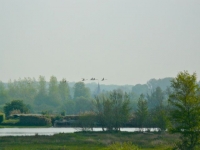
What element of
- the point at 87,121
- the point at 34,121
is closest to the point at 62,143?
the point at 87,121

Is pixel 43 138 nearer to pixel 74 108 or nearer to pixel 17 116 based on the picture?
pixel 17 116

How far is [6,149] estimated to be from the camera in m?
46.6

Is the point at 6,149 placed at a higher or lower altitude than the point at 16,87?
lower

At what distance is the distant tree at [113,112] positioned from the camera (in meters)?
79.6

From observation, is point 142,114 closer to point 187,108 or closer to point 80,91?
point 187,108

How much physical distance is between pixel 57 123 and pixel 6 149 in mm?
47734

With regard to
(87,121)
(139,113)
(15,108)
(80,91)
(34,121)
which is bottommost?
(34,121)

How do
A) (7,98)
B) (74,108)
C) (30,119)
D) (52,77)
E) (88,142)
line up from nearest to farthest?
(88,142) → (30,119) → (74,108) → (7,98) → (52,77)

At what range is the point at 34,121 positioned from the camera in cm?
9231

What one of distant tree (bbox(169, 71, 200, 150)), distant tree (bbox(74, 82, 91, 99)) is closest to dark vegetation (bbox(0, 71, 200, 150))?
distant tree (bbox(169, 71, 200, 150))

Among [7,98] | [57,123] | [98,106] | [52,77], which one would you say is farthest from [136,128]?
[52,77]

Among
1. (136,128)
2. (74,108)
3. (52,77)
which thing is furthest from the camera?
(52,77)

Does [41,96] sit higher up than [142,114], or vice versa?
[41,96]

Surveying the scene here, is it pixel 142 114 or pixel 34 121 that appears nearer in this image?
pixel 142 114
